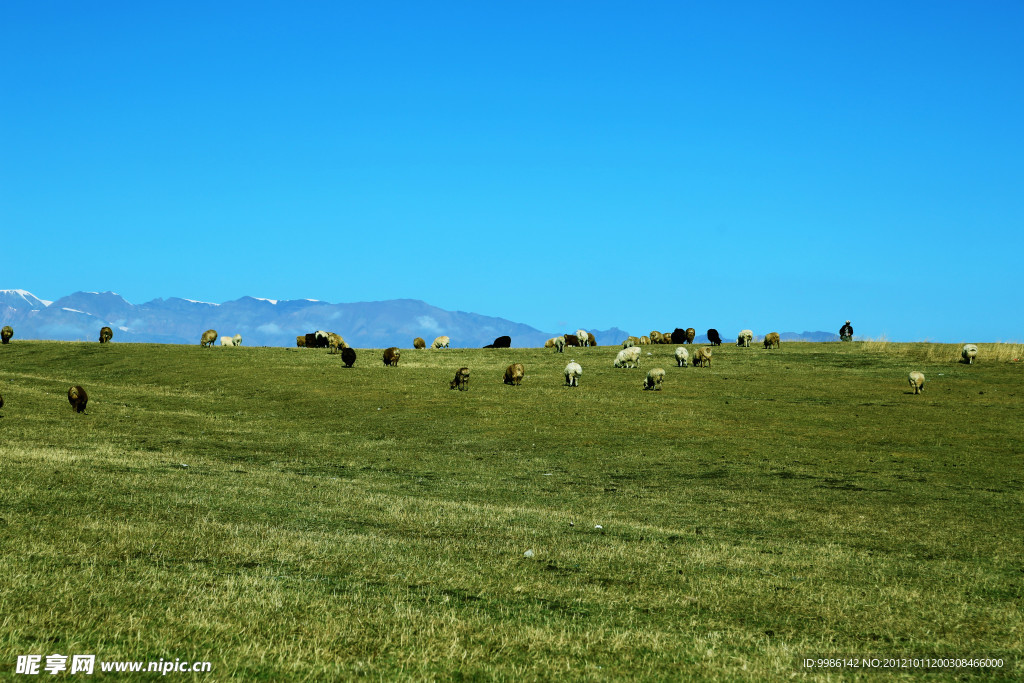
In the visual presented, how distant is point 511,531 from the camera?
16.2 meters

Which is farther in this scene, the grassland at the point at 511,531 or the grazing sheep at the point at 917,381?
the grazing sheep at the point at 917,381

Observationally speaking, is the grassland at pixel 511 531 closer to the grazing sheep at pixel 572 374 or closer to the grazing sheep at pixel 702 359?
the grazing sheep at pixel 572 374

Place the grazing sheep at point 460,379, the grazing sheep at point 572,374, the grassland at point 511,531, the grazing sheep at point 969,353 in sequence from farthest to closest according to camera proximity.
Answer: the grazing sheep at point 969,353 → the grazing sheep at point 572,374 → the grazing sheep at point 460,379 → the grassland at point 511,531

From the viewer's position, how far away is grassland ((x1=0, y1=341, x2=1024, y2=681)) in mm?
8750

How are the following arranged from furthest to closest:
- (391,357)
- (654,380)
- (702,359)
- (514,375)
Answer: (391,357), (702,359), (514,375), (654,380)

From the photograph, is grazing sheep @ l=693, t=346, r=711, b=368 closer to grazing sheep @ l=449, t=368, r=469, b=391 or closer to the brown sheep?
grazing sheep @ l=449, t=368, r=469, b=391

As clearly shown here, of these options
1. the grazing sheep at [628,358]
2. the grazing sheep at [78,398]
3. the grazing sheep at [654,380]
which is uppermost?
the grazing sheep at [628,358]

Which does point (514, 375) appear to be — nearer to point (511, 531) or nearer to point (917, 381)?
point (917, 381)

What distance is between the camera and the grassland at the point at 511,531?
28.7ft

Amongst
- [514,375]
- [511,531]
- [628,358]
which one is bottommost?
[511,531]

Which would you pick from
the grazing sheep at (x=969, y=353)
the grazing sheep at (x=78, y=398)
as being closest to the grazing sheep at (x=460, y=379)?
the grazing sheep at (x=78, y=398)

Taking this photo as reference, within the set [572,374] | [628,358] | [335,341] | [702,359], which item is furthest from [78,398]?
[335,341]

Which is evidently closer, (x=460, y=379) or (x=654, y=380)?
(x=654, y=380)

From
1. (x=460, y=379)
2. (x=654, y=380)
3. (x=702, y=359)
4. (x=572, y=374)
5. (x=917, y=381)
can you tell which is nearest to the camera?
(x=917, y=381)
